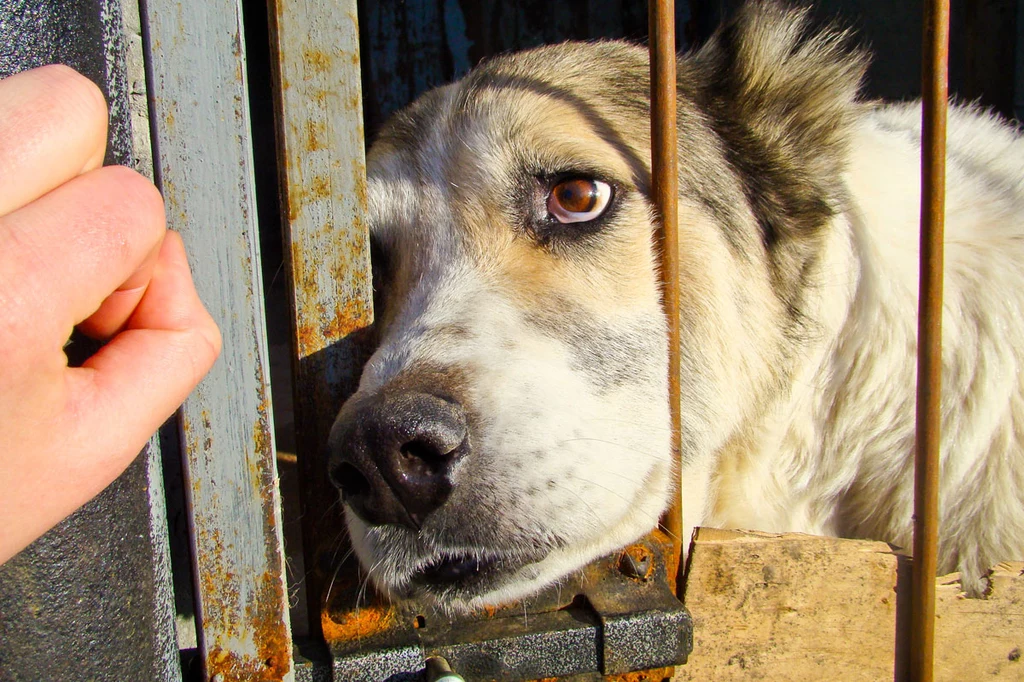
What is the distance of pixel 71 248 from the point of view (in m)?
0.81

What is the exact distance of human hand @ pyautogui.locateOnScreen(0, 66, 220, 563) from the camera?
30.5 inches

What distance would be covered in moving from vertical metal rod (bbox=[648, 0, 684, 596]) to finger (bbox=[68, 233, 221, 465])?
3.30ft

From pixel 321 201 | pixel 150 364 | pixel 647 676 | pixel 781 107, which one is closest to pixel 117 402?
pixel 150 364

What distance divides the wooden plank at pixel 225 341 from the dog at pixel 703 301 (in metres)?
0.23

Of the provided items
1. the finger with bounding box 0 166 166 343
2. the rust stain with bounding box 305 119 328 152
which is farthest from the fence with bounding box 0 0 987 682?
the finger with bounding box 0 166 166 343

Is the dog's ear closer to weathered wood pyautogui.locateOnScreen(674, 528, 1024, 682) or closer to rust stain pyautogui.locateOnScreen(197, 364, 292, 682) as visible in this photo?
weathered wood pyautogui.locateOnScreen(674, 528, 1024, 682)

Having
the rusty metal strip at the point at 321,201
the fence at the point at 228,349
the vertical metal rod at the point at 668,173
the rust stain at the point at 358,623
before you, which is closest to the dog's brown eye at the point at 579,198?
the vertical metal rod at the point at 668,173

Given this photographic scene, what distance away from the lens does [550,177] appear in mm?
2035

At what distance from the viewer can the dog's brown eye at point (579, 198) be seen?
2016mm

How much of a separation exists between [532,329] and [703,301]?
551 millimetres

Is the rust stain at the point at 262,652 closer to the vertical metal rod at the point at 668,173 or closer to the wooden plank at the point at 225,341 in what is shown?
the wooden plank at the point at 225,341

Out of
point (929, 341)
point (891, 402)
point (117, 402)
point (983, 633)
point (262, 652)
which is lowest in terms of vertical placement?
point (983, 633)

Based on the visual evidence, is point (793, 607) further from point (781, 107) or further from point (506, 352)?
point (781, 107)

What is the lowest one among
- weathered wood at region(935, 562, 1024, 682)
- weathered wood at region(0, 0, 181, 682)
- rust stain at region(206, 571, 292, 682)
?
weathered wood at region(935, 562, 1024, 682)
